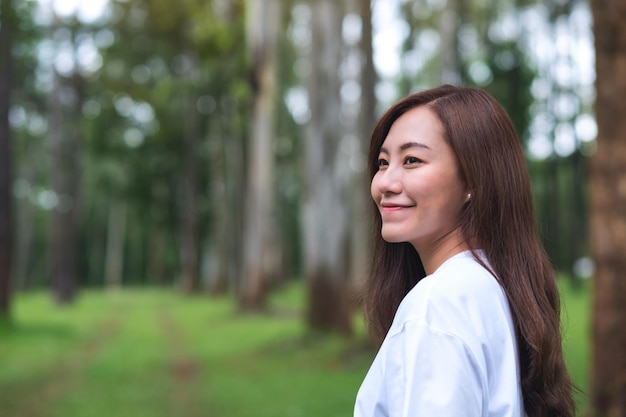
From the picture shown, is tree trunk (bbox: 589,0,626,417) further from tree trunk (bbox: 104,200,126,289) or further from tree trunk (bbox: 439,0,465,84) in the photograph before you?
tree trunk (bbox: 104,200,126,289)

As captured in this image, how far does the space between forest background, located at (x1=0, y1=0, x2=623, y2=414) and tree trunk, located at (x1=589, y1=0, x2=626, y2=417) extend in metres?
7.16

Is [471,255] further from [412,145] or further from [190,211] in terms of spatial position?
[190,211]

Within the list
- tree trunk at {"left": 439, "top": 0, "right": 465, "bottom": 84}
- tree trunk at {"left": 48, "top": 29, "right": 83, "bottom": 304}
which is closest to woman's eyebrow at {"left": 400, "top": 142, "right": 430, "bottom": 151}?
tree trunk at {"left": 439, "top": 0, "right": 465, "bottom": 84}

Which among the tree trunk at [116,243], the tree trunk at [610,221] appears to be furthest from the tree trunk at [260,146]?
the tree trunk at [116,243]

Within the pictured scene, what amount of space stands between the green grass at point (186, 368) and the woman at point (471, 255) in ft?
19.2

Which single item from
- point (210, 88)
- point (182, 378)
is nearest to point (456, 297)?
point (182, 378)

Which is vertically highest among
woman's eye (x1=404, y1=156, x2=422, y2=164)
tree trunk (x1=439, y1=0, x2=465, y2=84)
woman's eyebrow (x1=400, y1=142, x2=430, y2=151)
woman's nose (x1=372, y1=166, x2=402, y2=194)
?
tree trunk (x1=439, y1=0, x2=465, y2=84)

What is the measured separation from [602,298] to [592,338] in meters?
0.35

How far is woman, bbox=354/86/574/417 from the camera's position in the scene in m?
1.69

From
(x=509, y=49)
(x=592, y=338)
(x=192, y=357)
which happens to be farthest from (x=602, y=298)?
(x=509, y=49)

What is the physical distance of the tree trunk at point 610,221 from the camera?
6680 mm

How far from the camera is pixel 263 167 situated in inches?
913

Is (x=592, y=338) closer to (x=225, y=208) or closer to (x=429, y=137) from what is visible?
(x=429, y=137)

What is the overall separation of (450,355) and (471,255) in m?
0.31
